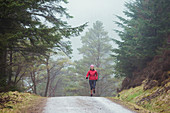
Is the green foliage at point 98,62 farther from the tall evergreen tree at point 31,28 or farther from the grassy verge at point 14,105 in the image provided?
the grassy verge at point 14,105

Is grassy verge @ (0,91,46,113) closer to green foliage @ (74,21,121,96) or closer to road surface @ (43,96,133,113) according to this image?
road surface @ (43,96,133,113)

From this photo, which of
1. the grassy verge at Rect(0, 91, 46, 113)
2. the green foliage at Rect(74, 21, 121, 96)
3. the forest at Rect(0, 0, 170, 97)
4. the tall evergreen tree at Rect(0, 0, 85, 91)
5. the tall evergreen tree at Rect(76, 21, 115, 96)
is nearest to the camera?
the grassy verge at Rect(0, 91, 46, 113)

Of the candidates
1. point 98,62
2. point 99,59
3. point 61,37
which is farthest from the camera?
point 99,59

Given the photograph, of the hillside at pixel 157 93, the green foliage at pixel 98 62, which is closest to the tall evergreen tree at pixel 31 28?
the hillside at pixel 157 93

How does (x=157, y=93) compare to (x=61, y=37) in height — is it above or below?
below

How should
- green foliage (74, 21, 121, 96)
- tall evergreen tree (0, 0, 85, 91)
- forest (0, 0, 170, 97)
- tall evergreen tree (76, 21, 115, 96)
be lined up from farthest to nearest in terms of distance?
tall evergreen tree (76, 21, 115, 96) < green foliage (74, 21, 121, 96) < forest (0, 0, 170, 97) < tall evergreen tree (0, 0, 85, 91)

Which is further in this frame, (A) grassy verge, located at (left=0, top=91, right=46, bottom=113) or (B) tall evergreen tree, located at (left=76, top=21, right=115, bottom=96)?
(B) tall evergreen tree, located at (left=76, top=21, right=115, bottom=96)

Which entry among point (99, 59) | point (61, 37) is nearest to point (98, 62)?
point (99, 59)

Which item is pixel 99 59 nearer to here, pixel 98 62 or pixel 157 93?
pixel 98 62

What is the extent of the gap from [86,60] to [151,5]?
892 inches

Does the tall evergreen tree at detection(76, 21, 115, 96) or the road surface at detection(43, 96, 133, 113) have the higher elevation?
the tall evergreen tree at detection(76, 21, 115, 96)

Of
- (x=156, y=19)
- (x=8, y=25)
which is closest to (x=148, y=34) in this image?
(x=156, y=19)

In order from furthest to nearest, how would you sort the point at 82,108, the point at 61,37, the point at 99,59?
1. the point at 99,59
2. the point at 61,37
3. the point at 82,108

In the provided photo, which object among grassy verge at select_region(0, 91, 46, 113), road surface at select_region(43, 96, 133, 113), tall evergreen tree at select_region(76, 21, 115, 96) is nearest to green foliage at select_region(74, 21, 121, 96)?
tall evergreen tree at select_region(76, 21, 115, 96)
